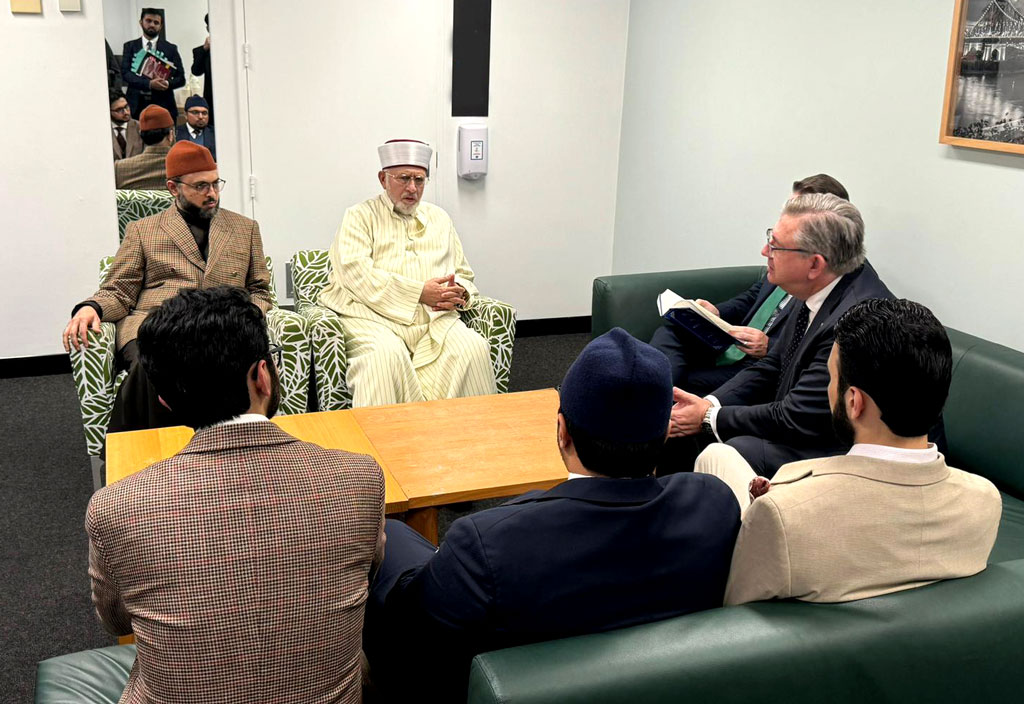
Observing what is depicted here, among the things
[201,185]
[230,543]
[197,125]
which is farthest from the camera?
[197,125]

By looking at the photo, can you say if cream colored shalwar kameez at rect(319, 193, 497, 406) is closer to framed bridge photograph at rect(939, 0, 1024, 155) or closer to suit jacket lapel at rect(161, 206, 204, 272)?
suit jacket lapel at rect(161, 206, 204, 272)

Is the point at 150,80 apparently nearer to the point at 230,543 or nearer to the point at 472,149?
the point at 472,149

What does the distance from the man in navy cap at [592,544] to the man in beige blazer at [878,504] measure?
95 millimetres

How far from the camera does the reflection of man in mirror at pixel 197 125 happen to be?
16.7ft

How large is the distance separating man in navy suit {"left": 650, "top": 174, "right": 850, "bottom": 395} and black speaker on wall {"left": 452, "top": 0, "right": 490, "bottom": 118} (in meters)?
2.21

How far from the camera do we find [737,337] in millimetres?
3570

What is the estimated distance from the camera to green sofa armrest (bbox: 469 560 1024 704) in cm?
142

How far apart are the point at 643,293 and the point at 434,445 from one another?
5.05ft

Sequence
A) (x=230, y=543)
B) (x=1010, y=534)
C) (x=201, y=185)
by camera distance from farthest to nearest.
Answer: (x=201, y=185) < (x=1010, y=534) < (x=230, y=543)

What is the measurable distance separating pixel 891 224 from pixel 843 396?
242 cm

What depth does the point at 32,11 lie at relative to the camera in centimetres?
458

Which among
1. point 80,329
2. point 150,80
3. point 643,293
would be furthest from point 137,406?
point 150,80

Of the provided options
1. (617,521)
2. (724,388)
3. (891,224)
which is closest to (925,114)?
(891,224)

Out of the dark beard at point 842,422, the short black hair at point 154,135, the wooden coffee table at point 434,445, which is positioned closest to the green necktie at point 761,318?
the wooden coffee table at point 434,445
